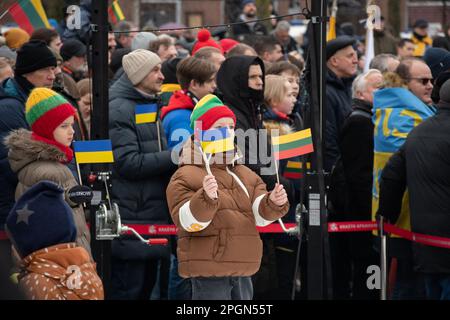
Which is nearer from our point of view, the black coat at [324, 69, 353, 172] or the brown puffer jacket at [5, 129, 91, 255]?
the brown puffer jacket at [5, 129, 91, 255]

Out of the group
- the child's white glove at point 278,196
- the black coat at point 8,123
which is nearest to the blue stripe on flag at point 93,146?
the black coat at point 8,123

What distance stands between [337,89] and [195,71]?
5.28ft

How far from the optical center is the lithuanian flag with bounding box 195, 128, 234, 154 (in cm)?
667

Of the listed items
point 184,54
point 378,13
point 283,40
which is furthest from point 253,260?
point 283,40

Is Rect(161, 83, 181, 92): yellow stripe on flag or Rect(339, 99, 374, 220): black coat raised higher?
Rect(161, 83, 181, 92): yellow stripe on flag

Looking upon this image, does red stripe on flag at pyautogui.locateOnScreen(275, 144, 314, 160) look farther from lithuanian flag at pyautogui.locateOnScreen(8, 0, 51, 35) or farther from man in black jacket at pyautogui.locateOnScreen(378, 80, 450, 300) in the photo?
lithuanian flag at pyautogui.locateOnScreen(8, 0, 51, 35)

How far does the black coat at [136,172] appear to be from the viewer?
7957 mm

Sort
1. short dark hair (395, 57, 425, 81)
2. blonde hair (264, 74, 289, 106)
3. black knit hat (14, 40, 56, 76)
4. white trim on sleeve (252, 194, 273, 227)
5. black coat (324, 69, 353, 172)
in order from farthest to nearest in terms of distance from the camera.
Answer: black coat (324, 69, 353, 172)
blonde hair (264, 74, 289, 106)
short dark hair (395, 57, 425, 81)
black knit hat (14, 40, 56, 76)
white trim on sleeve (252, 194, 273, 227)

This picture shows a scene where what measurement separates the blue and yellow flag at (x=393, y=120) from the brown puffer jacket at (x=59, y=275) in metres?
3.84

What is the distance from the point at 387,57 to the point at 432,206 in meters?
2.70

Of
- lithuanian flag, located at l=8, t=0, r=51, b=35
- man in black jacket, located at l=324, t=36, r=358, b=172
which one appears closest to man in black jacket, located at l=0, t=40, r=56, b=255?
lithuanian flag, located at l=8, t=0, r=51, b=35

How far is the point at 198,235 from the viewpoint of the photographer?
666 centimetres

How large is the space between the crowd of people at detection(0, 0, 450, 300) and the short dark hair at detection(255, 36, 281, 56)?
211cm

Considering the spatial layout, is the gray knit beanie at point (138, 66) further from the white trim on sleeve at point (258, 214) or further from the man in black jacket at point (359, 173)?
the white trim on sleeve at point (258, 214)
